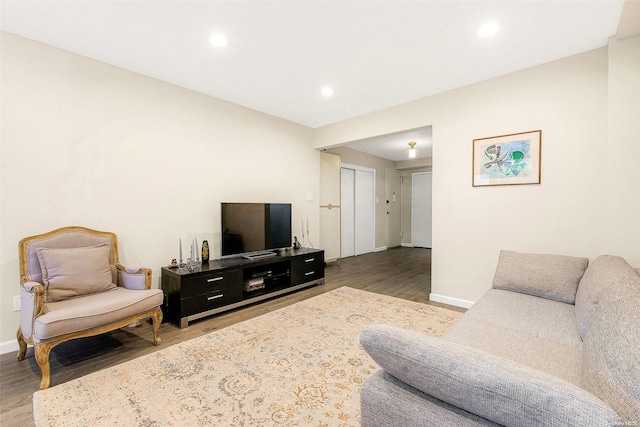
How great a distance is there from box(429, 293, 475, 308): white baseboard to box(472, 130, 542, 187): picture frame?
135 centimetres

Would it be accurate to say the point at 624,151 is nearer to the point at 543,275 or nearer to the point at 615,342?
Result: the point at 543,275

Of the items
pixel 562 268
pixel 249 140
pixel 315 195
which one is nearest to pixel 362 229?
pixel 315 195

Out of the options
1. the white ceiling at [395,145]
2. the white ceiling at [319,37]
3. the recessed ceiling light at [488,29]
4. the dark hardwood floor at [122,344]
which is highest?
the white ceiling at [319,37]

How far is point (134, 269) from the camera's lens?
2.58 metres

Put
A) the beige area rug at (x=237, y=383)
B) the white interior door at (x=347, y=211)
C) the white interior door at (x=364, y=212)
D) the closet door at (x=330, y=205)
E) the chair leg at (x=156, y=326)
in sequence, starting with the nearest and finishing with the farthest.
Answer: the beige area rug at (x=237, y=383) → the chair leg at (x=156, y=326) → the closet door at (x=330, y=205) → the white interior door at (x=347, y=211) → the white interior door at (x=364, y=212)

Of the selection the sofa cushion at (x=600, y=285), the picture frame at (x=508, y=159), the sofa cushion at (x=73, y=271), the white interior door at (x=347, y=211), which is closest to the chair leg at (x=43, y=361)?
the sofa cushion at (x=73, y=271)

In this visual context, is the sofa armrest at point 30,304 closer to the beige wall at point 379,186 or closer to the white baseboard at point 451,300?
the white baseboard at point 451,300

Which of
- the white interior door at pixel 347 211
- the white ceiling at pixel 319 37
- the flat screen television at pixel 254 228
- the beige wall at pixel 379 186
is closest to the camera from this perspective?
the white ceiling at pixel 319 37

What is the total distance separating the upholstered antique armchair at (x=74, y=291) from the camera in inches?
73.9

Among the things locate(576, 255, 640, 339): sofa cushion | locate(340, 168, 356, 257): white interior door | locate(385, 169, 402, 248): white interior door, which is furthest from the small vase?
locate(385, 169, 402, 248): white interior door

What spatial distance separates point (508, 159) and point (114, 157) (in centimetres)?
402

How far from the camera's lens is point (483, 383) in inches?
29.4

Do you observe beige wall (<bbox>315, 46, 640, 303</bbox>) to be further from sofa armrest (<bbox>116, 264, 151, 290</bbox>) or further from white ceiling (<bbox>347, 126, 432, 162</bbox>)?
sofa armrest (<bbox>116, 264, 151, 290</bbox>)

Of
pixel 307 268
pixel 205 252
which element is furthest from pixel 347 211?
pixel 205 252
